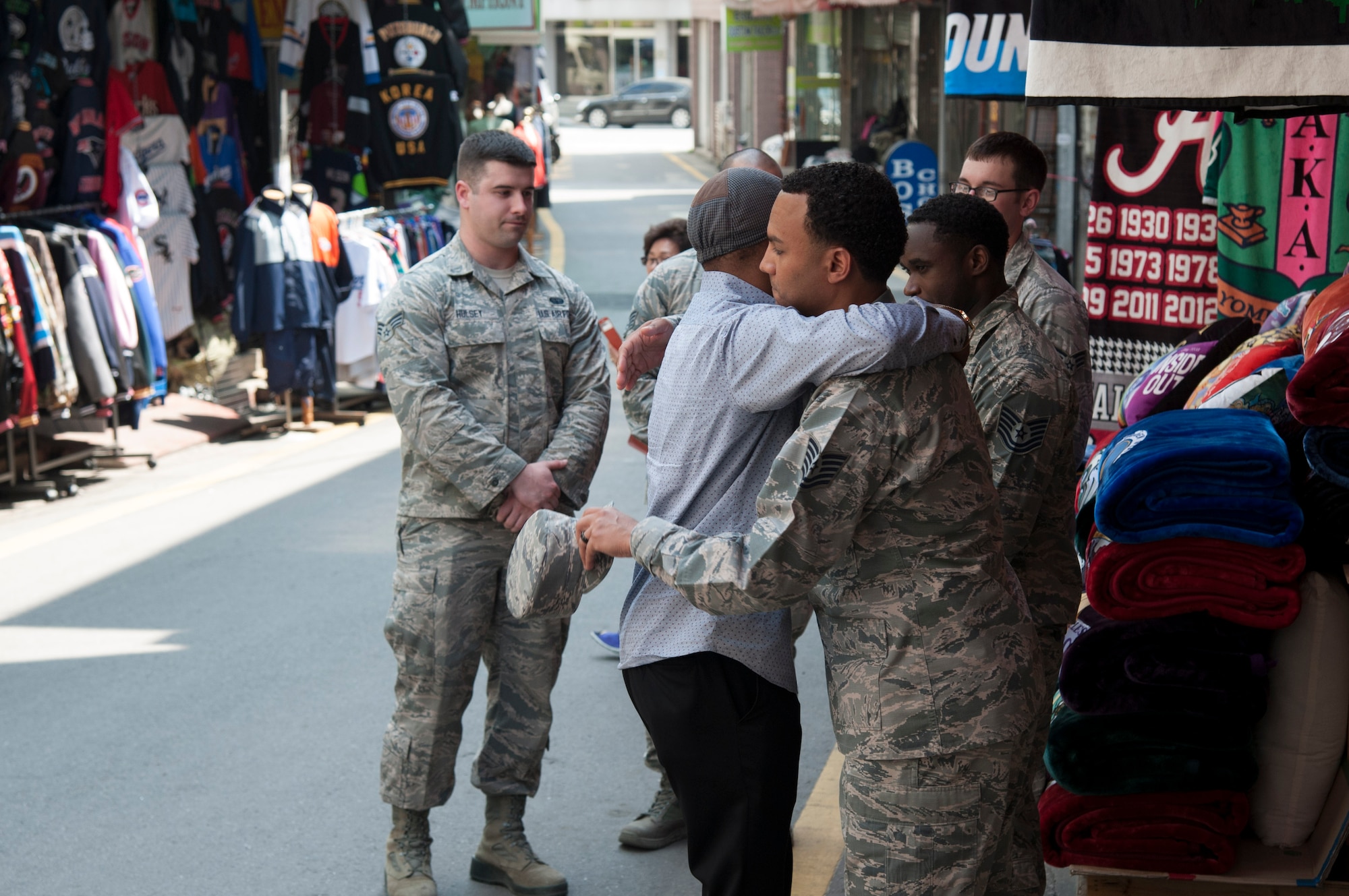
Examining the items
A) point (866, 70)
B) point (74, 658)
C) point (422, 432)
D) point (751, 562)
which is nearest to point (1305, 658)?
point (751, 562)

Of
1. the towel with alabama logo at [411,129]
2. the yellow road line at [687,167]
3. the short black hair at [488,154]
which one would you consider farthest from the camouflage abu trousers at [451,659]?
the yellow road line at [687,167]

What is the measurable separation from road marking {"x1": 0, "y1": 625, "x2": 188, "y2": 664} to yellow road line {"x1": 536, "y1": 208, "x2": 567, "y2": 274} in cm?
1024

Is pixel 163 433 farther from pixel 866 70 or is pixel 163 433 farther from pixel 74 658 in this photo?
pixel 866 70

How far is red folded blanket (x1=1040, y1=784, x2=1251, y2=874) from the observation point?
10.1ft

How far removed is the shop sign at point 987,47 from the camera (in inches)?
217

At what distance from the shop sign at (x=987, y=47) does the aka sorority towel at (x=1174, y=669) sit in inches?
124

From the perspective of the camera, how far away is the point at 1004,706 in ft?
8.07

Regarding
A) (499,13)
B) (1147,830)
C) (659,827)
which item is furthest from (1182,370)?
(499,13)

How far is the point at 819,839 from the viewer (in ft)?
14.0

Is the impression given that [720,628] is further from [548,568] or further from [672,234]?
[672,234]

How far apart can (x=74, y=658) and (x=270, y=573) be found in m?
1.26

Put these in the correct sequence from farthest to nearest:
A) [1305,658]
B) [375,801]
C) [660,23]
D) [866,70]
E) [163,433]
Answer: [660,23]
[866,70]
[163,433]
[375,801]
[1305,658]

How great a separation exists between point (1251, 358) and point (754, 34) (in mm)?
19967

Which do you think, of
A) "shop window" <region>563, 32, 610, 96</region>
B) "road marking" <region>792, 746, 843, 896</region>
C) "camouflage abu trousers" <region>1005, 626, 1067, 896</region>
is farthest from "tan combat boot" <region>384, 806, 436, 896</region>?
"shop window" <region>563, 32, 610, 96</region>
